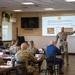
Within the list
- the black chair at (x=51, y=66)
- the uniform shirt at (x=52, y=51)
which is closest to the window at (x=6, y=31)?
the black chair at (x=51, y=66)

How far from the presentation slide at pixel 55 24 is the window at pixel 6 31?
2327 mm

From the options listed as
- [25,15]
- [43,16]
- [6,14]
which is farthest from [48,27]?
[6,14]

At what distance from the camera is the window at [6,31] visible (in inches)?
620

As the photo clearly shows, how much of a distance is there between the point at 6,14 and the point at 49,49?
7773 mm

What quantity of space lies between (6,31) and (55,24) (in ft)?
11.2

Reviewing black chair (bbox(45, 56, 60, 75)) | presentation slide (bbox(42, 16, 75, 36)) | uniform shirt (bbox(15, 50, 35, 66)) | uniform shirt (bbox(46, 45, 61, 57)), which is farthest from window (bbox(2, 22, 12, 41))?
uniform shirt (bbox(15, 50, 35, 66))

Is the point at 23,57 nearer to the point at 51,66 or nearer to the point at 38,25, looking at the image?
the point at 51,66

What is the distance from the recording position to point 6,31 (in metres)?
16.2

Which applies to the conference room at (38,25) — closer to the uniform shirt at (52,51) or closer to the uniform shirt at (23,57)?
the uniform shirt at (52,51)

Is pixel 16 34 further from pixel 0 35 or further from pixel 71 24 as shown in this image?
pixel 71 24

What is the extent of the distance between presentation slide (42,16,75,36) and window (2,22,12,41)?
2327mm

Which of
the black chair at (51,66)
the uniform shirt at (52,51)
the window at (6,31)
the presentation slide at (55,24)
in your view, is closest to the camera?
the black chair at (51,66)

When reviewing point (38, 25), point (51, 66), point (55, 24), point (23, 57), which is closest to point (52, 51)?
point (51, 66)

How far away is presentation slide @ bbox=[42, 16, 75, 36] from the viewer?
15844mm
